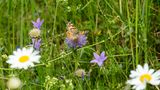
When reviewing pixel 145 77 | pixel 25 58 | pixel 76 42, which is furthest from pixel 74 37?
pixel 145 77

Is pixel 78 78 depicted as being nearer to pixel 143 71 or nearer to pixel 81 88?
pixel 81 88

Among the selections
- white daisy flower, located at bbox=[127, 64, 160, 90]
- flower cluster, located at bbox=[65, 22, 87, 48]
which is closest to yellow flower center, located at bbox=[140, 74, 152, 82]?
white daisy flower, located at bbox=[127, 64, 160, 90]

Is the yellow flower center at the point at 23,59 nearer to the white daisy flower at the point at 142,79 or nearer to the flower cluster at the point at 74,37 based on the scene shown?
the flower cluster at the point at 74,37

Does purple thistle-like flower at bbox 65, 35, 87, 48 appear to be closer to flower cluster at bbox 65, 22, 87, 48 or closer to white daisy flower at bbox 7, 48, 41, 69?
flower cluster at bbox 65, 22, 87, 48

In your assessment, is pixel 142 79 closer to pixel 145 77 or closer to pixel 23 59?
pixel 145 77

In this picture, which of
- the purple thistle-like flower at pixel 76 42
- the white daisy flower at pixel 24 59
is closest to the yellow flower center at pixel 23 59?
the white daisy flower at pixel 24 59

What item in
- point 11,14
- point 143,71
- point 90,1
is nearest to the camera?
point 143,71

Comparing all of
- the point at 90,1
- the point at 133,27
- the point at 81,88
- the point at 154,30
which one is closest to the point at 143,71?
the point at 81,88
